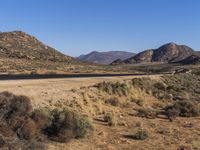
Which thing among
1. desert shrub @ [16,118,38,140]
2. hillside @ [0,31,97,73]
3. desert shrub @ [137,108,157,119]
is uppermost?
hillside @ [0,31,97,73]

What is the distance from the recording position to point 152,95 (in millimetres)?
39562

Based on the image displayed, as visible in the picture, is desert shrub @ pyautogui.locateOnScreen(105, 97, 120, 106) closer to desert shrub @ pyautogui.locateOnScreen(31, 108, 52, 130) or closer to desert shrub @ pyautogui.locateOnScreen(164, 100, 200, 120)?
desert shrub @ pyautogui.locateOnScreen(164, 100, 200, 120)

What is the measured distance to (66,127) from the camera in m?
19.6

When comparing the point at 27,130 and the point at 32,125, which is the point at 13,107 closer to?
the point at 32,125

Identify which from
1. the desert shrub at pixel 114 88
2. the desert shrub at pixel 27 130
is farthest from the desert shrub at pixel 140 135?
the desert shrub at pixel 114 88

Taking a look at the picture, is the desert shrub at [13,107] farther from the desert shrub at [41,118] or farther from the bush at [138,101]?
the bush at [138,101]

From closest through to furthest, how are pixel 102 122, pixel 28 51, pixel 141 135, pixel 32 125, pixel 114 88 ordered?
pixel 32 125 < pixel 141 135 < pixel 102 122 < pixel 114 88 < pixel 28 51

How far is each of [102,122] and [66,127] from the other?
4.83 meters

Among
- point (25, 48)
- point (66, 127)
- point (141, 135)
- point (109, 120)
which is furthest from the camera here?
point (25, 48)

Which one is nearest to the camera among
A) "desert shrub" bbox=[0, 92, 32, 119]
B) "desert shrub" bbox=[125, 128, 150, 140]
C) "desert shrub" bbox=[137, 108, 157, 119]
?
"desert shrub" bbox=[0, 92, 32, 119]

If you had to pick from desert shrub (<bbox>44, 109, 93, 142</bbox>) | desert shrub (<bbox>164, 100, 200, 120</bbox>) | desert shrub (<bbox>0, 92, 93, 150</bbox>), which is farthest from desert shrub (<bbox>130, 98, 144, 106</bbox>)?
desert shrub (<bbox>44, 109, 93, 142</bbox>)

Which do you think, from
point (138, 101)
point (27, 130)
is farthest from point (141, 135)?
point (138, 101)

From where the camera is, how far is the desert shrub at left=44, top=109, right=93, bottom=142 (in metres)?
19.2

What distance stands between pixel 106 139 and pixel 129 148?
1.62 meters
